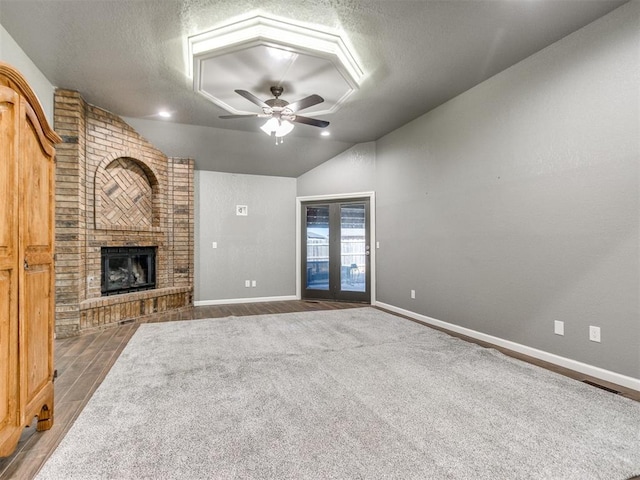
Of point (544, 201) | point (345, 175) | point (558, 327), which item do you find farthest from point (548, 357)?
point (345, 175)

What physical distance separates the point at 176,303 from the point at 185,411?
3604 millimetres

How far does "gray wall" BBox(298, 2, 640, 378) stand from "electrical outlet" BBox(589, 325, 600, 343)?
46mm

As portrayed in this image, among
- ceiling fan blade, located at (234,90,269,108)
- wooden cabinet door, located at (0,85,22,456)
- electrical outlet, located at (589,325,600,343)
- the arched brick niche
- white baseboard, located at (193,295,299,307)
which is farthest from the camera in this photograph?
white baseboard, located at (193,295,299,307)

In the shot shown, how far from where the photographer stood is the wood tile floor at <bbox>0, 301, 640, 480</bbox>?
1.65 meters

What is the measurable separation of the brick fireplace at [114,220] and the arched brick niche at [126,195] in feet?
0.04

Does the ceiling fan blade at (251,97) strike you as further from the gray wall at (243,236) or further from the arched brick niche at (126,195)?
the gray wall at (243,236)

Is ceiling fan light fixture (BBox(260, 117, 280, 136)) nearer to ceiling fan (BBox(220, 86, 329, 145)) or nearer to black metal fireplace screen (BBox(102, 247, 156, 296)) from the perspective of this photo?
ceiling fan (BBox(220, 86, 329, 145))

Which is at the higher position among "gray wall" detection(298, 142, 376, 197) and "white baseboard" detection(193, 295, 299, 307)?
"gray wall" detection(298, 142, 376, 197)

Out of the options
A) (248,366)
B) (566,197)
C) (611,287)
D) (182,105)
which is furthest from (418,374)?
(182,105)

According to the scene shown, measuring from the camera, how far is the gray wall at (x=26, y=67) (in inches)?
110

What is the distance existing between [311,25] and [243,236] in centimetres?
416

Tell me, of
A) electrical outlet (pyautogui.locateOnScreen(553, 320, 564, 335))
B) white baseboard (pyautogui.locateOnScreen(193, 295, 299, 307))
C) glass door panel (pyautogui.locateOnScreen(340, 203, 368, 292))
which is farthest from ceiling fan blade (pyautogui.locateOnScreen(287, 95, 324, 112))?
white baseboard (pyautogui.locateOnScreen(193, 295, 299, 307))

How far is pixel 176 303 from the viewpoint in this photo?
5.34 meters

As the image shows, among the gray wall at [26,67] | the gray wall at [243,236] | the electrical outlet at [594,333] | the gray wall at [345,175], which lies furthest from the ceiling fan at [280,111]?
the electrical outlet at [594,333]
